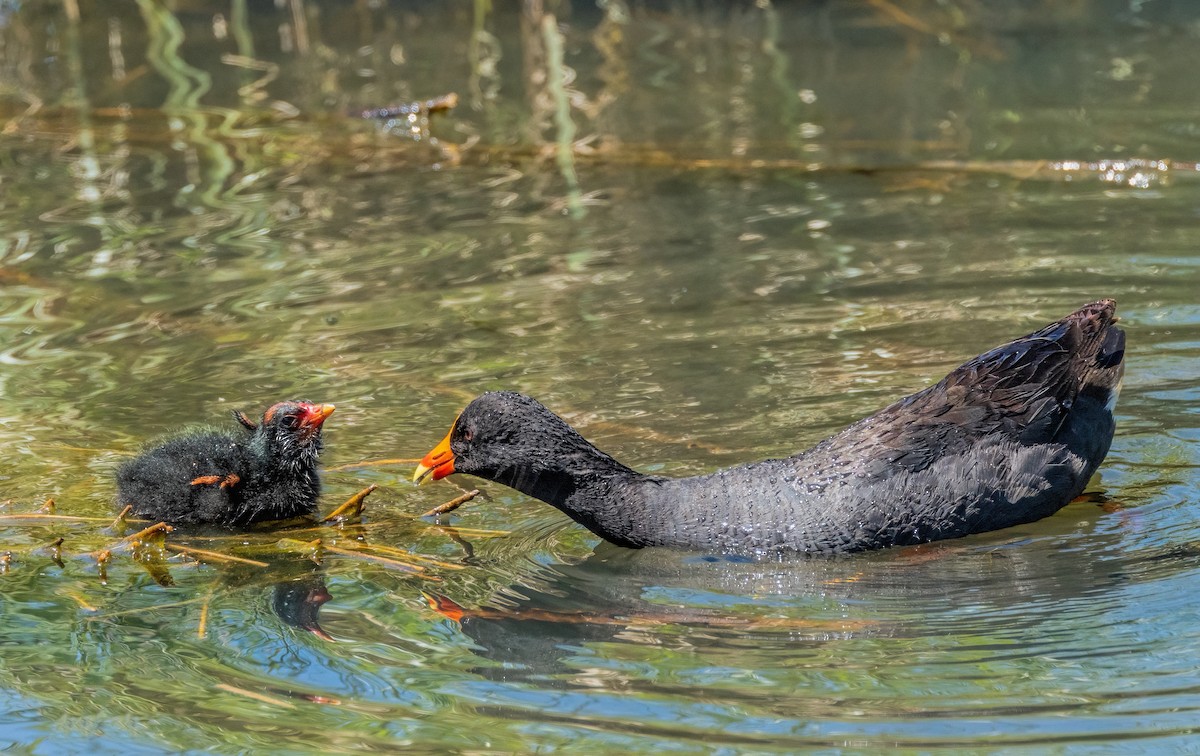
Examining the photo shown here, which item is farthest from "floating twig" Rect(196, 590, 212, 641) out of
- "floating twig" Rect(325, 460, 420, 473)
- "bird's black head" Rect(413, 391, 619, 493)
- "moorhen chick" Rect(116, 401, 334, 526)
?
"floating twig" Rect(325, 460, 420, 473)

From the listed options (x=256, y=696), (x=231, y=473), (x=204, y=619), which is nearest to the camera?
(x=256, y=696)

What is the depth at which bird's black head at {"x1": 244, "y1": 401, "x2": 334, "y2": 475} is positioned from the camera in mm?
5410

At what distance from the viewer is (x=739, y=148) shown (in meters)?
9.98

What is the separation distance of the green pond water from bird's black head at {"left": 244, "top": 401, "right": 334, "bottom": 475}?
0.26m

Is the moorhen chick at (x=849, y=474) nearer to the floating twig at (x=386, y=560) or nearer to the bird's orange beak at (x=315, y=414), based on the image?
the floating twig at (x=386, y=560)

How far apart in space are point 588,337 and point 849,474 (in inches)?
85.9

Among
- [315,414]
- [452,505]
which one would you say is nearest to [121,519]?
[315,414]

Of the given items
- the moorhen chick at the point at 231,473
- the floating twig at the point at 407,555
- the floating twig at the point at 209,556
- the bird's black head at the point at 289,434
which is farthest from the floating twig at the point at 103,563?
the floating twig at the point at 407,555

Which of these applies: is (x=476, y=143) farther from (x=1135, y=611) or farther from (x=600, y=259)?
(x=1135, y=611)

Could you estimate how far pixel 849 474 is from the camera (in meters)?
5.00

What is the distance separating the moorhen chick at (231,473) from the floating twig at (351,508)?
0.14m

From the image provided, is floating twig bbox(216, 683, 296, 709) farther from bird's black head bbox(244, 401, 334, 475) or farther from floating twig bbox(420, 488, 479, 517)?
bird's black head bbox(244, 401, 334, 475)

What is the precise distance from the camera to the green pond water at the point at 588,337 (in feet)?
13.1

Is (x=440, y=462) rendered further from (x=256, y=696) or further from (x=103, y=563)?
(x=256, y=696)
